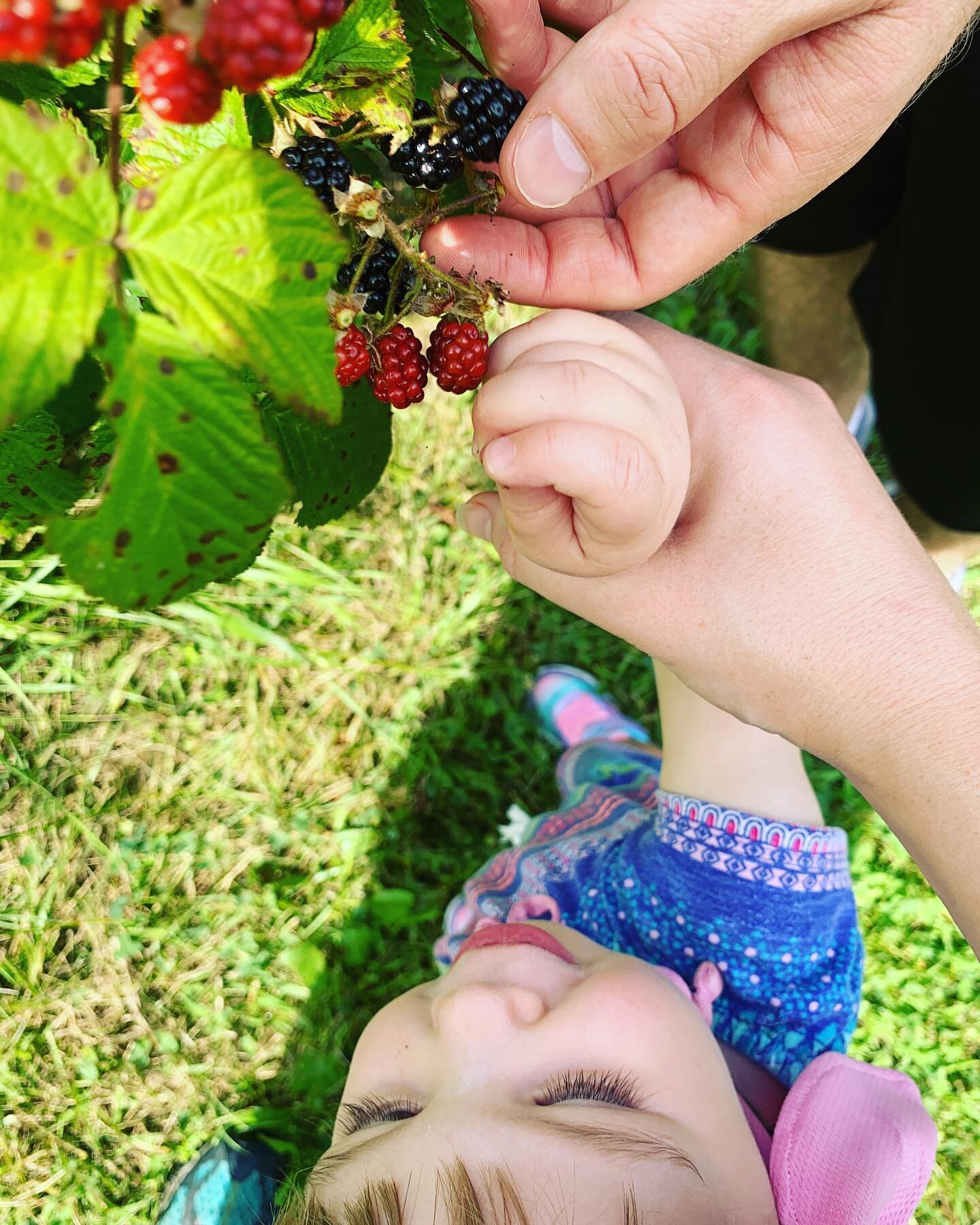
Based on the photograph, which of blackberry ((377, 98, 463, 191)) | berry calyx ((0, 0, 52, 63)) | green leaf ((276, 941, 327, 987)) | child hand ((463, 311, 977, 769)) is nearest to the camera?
berry calyx ((0, 0, 52, 63))

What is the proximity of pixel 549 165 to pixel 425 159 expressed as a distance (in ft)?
0.51

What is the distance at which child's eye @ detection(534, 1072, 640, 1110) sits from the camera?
3.92 feet

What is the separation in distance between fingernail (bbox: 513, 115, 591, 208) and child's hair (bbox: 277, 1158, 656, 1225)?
43.6 inches

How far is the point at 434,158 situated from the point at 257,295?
30 cm

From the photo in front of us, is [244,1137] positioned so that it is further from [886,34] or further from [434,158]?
[886,34]

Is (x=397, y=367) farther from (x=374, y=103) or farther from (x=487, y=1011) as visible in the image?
(x=487, y=1011)

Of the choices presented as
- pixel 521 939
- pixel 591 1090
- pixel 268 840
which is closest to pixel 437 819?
pixel 268 840

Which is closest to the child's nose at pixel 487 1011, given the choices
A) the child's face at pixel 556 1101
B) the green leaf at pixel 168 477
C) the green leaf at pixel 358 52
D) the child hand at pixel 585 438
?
the child's face at pixel 556 1101

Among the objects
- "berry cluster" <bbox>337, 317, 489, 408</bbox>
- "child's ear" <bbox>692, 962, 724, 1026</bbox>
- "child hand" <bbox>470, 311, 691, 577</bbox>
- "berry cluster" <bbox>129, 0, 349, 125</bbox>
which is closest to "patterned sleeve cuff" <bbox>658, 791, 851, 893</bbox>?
"child's ear" <bbox>692, 962, 724, 1026</bbox>

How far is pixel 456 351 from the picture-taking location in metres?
0.86

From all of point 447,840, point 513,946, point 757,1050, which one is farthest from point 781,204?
point 447,840

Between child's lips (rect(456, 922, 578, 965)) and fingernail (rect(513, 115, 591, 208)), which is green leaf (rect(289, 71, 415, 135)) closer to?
fingernail (rect(513, 115, 591, 208))

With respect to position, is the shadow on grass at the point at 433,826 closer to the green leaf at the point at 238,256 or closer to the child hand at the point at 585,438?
the child hand at the point at 585,438

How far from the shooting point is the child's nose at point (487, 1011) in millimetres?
1228
